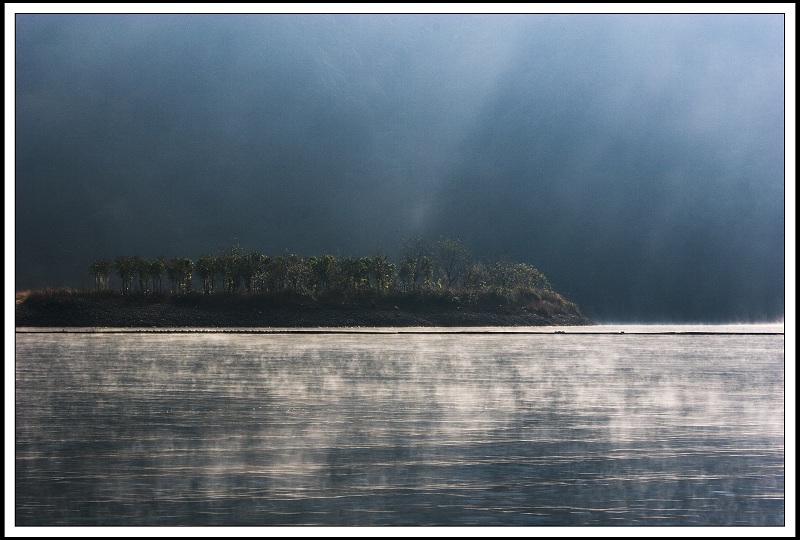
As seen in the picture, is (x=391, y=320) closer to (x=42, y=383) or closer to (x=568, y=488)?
(x=42, y=383)

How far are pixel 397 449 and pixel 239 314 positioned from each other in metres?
47.8

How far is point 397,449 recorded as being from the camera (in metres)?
9.07

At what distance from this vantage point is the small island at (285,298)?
53531 mm

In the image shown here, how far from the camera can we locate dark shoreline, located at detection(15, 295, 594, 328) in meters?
51.5

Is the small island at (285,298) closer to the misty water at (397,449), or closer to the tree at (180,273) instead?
the tree at (180,273)

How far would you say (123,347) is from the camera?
1086 inches

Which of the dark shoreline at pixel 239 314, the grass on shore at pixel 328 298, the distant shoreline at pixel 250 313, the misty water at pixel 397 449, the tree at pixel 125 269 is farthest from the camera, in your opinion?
the tree at pixel 125 269

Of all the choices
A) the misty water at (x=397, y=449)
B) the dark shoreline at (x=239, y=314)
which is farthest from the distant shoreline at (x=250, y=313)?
the misty water at (x=397, y=449)

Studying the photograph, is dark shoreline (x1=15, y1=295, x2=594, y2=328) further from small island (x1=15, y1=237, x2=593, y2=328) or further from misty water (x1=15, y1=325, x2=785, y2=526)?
misty water (x1=15, y1=325, x2=785, y2=526)

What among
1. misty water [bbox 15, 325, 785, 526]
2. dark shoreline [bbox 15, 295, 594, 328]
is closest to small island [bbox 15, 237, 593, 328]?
dark shoreline [bbox 15, 295, 594, 328]

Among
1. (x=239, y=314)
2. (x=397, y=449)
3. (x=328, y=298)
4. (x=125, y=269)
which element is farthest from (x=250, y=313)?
(x=397, y=449)

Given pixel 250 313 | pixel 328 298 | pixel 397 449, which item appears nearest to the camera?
pixel 397 449

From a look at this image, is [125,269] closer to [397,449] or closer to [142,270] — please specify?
[142,270]

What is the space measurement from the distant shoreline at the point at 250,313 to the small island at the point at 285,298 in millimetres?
72
